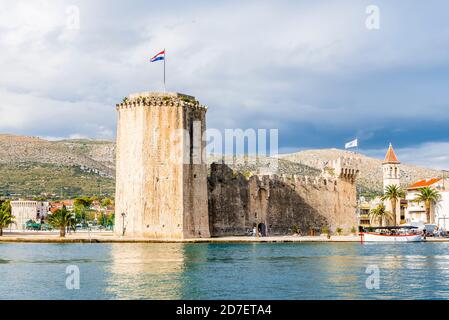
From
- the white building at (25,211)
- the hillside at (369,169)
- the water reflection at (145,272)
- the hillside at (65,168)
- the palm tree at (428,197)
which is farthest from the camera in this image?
the hillside at (369,169)

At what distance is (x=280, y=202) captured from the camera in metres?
50.5

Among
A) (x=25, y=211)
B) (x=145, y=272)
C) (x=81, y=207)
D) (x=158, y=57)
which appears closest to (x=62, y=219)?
(x=158, y=57)

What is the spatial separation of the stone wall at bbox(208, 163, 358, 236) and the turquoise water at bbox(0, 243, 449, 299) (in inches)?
388

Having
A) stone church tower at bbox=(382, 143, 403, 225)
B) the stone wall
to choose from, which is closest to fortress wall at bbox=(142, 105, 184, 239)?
the stone wall

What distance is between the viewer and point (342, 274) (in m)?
24.8

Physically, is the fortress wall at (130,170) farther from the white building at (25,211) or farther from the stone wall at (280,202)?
the white building at (25,211)

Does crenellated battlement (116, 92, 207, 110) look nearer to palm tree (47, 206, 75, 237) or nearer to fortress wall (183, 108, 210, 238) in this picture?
fortress wall (183, 108, 210, 238)

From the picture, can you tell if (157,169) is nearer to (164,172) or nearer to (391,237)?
(164,172)

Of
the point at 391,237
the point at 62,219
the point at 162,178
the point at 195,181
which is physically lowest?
the point at 391,237

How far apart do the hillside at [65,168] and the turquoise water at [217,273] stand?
65.5m

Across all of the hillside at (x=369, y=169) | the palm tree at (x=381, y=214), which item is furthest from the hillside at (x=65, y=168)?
the palm tree at (x=381, y=214)

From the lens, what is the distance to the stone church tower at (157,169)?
4078 centimetres

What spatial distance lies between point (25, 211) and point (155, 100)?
2226 inches
